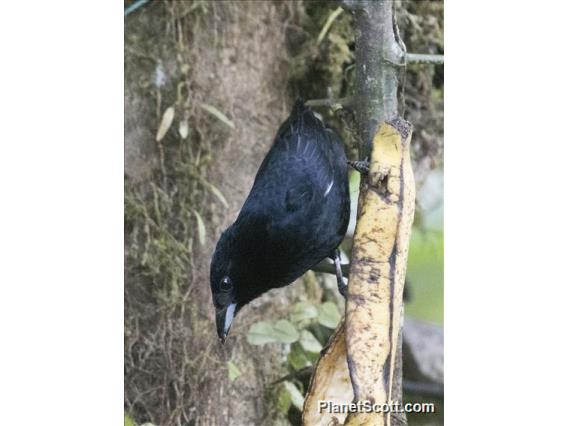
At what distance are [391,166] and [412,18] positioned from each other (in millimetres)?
518

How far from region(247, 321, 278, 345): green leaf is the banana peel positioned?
0.93 feet

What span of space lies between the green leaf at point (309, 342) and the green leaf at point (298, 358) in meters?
0.02

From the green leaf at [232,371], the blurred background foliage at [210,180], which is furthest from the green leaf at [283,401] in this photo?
the green leaf at [232,371]

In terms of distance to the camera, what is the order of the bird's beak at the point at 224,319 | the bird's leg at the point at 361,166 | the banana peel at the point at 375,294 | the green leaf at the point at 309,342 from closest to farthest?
the banana peel at the point at 375,294 < the bird's leg at the point at 361,166 < the bird's beak at the point at 224,319 < the green leaf at the point at 309,342

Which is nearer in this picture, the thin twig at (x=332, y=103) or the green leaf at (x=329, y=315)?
the thin twig at (x=332, y=103)

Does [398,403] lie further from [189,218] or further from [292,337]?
[189,218]

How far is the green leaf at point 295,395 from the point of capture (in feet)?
7.38

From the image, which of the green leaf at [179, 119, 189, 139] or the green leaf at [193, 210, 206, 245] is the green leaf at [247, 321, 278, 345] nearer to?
the green leaf at [193, 210, 206, 245]

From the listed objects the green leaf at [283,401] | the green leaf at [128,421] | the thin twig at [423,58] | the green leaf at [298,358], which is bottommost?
the green leaf at [128,421]

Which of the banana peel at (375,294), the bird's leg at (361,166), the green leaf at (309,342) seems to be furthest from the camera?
the green leaf at (309,342)

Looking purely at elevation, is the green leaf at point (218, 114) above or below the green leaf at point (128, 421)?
above

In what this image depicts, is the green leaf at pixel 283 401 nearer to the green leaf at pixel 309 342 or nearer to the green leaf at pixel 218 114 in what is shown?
the green leaf at pixel 309 342

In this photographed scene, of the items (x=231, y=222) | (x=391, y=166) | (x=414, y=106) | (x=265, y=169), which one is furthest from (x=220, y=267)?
(x=414, y=106)

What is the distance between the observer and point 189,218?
91.4 inches
